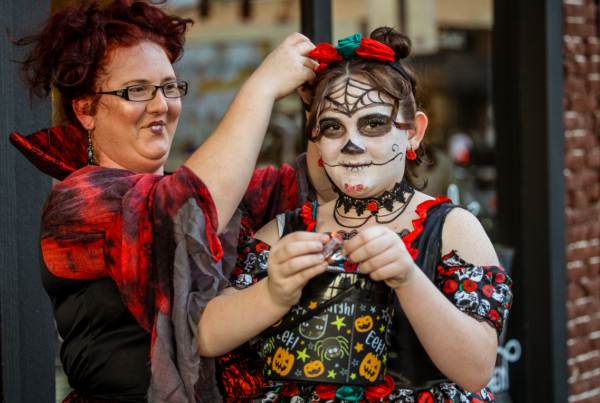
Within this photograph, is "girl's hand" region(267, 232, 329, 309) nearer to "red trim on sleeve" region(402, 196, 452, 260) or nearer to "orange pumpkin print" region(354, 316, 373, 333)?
"orange pumpkin print" region(354, 316, 373, 333)

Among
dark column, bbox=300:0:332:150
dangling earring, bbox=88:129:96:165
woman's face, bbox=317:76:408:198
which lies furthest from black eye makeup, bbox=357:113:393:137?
dark column, bbox=300:0:332:150

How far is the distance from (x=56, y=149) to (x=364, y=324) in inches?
41.3

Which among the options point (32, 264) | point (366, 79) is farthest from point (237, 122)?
point (32, 264)

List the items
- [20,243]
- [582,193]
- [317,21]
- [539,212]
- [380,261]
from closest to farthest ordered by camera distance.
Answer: [380,261]
[20,243]
[317,21]
[539,212]
[582,193]

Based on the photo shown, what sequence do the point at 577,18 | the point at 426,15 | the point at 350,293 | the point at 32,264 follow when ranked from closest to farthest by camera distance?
the point at 350,293 → the point at 32,264 → the point at 577,18 → the point at 426,15

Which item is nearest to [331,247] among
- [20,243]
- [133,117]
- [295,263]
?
[295,263]

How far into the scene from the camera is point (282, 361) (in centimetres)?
128

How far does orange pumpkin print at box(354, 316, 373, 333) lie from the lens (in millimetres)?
1233

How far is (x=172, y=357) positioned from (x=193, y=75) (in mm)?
3036

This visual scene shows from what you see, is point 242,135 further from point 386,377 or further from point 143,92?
point 386,377

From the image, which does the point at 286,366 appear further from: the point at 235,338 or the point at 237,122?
the point at 237,122

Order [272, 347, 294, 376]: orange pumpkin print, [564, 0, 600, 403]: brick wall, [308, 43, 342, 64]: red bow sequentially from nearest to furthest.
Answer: [272, 347, 294, 376]: orange pumpkin print
[308, 43, 342, 64]: red bow
[564, 0, 600, 403]: brick wall

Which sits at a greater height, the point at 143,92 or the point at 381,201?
the point at 143,92

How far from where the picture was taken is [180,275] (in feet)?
4.44
